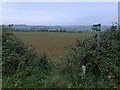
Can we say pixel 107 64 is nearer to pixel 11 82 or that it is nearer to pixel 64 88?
pixel 64 88

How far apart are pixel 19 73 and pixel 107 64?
90.4 inches

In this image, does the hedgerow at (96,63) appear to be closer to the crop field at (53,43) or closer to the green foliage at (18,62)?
the green foliage at (18,62)

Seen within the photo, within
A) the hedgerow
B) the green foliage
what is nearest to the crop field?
the green foliage

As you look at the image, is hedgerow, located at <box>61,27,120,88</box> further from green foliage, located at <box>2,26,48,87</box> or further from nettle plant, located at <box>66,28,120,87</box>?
green foliage, located at <box>2,26,48,87</box>

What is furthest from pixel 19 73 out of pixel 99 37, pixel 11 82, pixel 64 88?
pixel 99 37

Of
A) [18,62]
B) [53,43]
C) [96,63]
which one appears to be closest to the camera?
[96,63]

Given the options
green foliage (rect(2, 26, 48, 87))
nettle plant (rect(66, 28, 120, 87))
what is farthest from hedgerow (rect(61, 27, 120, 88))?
green foliage (rect(2, 26, 48, 87))

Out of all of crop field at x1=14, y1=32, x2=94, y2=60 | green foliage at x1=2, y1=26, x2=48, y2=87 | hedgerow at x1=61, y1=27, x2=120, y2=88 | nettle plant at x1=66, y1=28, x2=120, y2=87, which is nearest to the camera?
hedgerow at x1=61, y1=27, x2=120, y2=88

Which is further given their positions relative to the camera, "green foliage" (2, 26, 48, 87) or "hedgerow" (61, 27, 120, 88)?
"green foliage" (2, 26, 48, 87)

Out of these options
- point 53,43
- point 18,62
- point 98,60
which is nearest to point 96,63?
point 98,60

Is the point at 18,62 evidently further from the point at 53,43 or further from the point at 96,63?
the point at 53,43

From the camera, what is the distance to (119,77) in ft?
20.3

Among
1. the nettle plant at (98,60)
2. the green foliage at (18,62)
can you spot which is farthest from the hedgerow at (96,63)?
the green foliage at (18,62)

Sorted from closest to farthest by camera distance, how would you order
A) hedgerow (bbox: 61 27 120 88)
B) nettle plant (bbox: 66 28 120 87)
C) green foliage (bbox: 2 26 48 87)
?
hedgerow (bbox: 61 27 120 88), nettle plant (bbox: 66 28 120 87), green foliage (bbox: 2 26 48 87)
